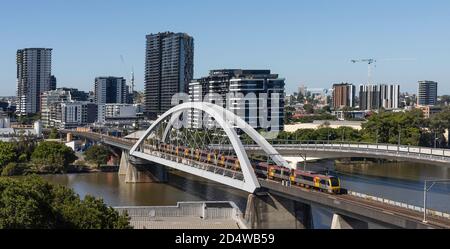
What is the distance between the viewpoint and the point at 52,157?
30438 mm

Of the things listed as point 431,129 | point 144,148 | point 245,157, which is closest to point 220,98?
point 431,129

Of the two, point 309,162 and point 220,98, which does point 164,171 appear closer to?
point 309,162

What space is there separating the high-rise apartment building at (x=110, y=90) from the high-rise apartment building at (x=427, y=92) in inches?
1713

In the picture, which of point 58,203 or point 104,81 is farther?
point 104,81

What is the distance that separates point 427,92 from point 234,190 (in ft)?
230

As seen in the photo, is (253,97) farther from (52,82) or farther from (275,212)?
(52,82)

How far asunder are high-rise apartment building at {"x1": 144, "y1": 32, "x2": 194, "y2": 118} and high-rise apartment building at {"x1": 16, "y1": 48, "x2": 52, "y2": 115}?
2015cm

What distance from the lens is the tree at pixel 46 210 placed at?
8.06 meters

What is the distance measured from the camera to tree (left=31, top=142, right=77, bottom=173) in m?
30.1

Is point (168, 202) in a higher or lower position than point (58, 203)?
lower

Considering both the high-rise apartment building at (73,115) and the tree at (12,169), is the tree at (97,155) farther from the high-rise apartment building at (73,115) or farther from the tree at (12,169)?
the high-rise apartment building at (73,115)

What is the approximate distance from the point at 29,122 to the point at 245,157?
172 feet

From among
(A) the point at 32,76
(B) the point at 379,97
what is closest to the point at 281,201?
(A) the point at 32,76
